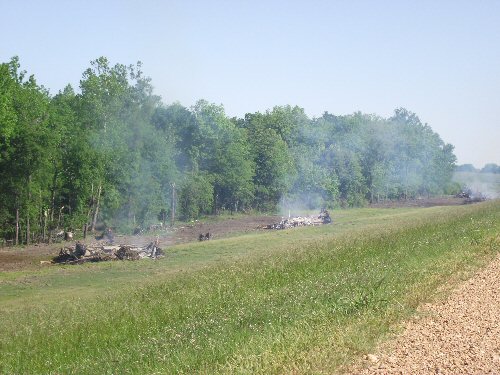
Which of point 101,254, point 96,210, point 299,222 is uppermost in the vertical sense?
point 96,210

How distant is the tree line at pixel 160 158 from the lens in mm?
36844

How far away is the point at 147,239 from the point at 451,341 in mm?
31764

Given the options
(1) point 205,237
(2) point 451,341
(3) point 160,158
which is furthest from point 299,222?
(2) point 451,341

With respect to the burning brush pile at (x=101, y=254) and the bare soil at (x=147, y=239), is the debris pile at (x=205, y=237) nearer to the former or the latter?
the bare soil at (x=147, y=239)

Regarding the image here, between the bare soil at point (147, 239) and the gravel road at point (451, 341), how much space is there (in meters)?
21.3

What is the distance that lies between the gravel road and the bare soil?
21315 mm

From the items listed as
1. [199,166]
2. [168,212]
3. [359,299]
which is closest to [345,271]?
[359,299]

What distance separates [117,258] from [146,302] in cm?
1503

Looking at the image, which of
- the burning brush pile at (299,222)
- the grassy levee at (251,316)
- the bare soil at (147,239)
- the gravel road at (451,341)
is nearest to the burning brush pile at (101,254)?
the bare soil at (147,239)

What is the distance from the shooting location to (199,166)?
201ft

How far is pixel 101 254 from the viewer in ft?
90.9

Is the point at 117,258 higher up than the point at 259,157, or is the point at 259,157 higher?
the point at 259,157

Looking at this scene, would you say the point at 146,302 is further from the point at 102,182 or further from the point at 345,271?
the point at 102,182

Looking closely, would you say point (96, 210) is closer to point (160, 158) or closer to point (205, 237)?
point (160, 158)
